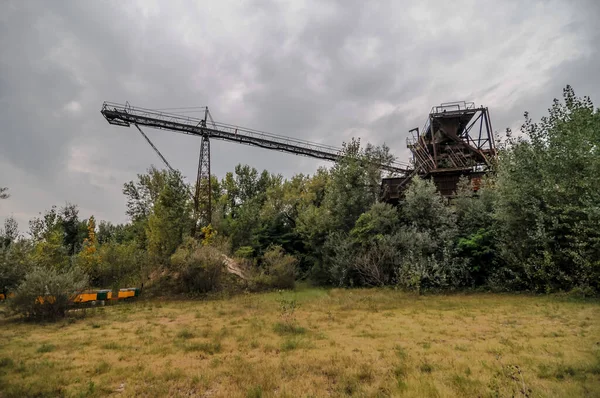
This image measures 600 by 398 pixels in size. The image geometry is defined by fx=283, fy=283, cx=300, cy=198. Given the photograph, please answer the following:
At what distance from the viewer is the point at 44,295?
36.6ft

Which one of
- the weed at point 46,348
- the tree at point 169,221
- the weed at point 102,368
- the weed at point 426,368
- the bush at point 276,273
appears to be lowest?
the weed at point 426,368

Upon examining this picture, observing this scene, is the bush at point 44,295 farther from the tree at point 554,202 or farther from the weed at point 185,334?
the tree at point 554,202

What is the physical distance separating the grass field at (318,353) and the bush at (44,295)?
2.86ft

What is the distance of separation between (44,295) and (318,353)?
11.4 m

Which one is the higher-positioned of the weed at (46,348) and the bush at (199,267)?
the bush at (199,267)

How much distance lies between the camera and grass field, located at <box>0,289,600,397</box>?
16.2 feet

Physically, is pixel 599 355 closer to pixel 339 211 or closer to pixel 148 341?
pixel 148 341

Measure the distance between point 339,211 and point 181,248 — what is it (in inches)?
478

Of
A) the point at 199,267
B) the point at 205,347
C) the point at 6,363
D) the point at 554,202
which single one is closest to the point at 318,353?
the point at 205,347

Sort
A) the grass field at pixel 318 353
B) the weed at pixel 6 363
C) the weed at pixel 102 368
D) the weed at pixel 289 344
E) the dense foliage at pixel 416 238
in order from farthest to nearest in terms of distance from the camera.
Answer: the dense foliage at pixel 416 238 → the weed at pixel 289 344 → the weed at pixel 6 363 → the weed at pixel 102 368 → the grass field at pixel 318 353

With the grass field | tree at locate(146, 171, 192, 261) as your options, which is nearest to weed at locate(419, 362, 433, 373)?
the grass field

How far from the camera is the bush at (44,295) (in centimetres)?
1097

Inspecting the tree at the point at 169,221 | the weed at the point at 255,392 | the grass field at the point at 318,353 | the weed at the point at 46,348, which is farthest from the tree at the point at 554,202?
the tree at the point at 169,221

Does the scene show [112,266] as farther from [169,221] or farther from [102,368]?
[102,368]
